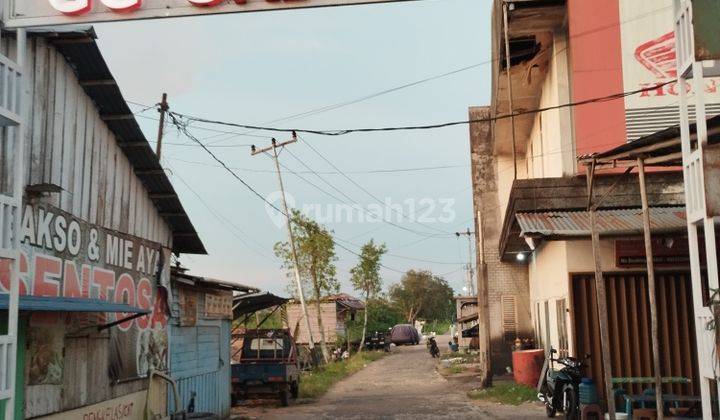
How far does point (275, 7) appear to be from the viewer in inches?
290

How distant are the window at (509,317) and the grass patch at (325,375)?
21.1 feet

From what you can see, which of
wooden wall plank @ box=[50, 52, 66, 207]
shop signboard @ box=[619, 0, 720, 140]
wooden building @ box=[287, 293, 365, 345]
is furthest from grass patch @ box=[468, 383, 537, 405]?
wooden building @ box=[287, 293, 365, 345]

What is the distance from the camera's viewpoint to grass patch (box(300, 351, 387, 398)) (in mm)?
23678

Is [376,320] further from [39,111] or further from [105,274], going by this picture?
[39,111]

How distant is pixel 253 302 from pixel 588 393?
873 centimetres

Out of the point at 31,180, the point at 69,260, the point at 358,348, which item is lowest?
the point at 358,348

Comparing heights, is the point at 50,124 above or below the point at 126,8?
below

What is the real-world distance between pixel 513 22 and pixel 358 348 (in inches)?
1364

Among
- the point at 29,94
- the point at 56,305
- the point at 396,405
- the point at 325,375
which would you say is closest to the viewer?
the point at 56,305

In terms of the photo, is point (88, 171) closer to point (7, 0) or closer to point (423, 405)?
point (7, 0)

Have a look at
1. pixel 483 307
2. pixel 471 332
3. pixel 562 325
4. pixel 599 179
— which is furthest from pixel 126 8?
pixel 471 332

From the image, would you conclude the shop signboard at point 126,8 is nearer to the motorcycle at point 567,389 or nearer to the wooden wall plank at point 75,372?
the wooden wall plank at point 75,372

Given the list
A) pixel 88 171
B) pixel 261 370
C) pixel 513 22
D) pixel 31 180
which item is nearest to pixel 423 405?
pixel 261 370

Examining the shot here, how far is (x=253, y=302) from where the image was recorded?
18.6 metres
